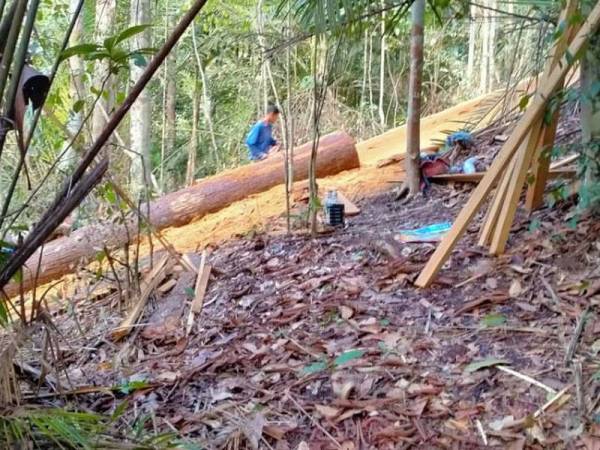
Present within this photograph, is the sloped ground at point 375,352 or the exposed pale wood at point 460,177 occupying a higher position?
the exposed pale wood at point 460,177

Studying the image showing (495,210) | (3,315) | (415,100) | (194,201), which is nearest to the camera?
(3,315)

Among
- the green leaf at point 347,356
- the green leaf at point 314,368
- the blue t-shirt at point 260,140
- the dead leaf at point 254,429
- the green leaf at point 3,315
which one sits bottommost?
the dead leaf at point 254,429

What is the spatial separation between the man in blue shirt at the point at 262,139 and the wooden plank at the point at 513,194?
4.46 metres

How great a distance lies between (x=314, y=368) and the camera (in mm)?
2523

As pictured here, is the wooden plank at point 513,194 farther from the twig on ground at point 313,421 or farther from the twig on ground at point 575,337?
the twig on ground at point 313,421

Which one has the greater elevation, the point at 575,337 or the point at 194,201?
the point at 575,337

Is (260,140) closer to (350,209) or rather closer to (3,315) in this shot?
(350,209)

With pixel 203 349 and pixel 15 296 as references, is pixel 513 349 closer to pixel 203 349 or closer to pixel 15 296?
pixel 203 349

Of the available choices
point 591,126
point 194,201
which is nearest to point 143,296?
point 194,201

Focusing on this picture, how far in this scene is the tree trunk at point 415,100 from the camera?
432 centimetres

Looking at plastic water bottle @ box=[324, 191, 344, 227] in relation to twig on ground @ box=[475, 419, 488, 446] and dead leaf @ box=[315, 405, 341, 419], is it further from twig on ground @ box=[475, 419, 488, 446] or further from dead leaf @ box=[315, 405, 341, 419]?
twig on ground @ box=[475, 419, 488, 446]

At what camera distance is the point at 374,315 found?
2871 mm

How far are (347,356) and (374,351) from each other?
0.12 m

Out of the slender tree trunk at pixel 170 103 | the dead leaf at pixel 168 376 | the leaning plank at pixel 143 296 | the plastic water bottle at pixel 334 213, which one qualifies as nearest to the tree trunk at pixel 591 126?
the plastic water bottle at pixel 334 213
